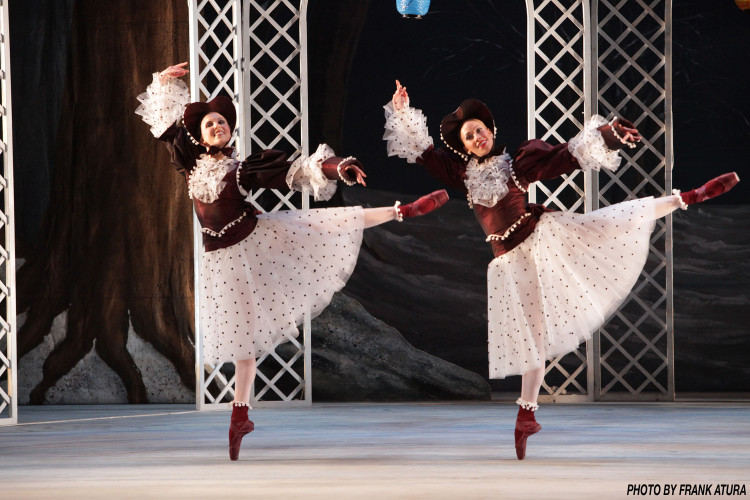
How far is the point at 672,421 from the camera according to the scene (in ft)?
17.0

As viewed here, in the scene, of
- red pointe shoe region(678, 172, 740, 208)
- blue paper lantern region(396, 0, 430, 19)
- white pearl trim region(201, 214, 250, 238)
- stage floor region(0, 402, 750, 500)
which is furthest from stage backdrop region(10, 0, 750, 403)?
red pointe shoe region(678, 172, 740, 208)

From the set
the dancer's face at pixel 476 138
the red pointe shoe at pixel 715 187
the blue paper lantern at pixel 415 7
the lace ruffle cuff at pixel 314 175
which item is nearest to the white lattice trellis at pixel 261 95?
the blue paper lantern at pixel 415 7

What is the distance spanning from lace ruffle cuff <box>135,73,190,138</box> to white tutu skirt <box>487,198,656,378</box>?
152cm

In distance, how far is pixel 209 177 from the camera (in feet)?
13.3

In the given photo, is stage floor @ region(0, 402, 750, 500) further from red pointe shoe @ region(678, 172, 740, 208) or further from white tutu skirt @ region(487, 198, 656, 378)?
red pointe shoe @ region(678, 172, 740, 208)

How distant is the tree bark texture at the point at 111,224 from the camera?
6.88 metres

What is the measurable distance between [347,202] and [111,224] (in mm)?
1686

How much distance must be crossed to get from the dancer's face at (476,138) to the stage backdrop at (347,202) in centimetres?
325

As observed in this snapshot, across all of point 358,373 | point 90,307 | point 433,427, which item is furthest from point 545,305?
point 90,307

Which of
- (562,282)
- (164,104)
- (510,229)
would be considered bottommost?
(562,282)

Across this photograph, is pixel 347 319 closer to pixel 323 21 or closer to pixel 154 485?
pixel 323 21

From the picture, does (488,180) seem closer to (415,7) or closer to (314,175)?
(314,175)

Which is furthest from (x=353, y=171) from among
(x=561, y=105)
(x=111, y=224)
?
(x=111, y=224)

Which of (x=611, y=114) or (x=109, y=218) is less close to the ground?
(x=611, y=114)
